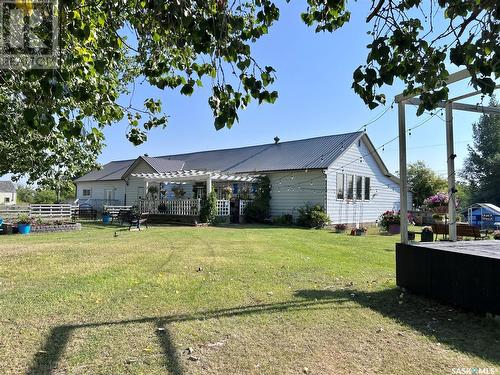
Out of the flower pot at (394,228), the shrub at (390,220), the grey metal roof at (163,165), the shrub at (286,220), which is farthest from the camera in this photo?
the grey metal roof at (163,165)

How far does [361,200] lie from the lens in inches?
936

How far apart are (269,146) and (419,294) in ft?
73.3

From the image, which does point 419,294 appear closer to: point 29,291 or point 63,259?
point 29,291

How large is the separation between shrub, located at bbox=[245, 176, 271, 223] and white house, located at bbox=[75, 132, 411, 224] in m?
0.37

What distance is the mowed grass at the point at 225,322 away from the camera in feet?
11.7

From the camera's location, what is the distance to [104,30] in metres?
4.74

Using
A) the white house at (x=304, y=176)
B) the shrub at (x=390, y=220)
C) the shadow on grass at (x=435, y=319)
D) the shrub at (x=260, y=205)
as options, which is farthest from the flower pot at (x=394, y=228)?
the shadow on grass at (x=435, y=319)

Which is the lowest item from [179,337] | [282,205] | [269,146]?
[179,337]

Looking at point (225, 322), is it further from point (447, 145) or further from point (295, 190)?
point (295, 190)

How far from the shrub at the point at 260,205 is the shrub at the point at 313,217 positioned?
2596 mm

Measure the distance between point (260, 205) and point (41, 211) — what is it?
39.5ft

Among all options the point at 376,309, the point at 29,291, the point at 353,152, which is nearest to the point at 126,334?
the point at 29,291

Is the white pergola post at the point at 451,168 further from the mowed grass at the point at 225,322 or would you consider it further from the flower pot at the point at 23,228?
the flower pot at the point at 23,228

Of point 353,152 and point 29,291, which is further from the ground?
point 353,152
